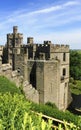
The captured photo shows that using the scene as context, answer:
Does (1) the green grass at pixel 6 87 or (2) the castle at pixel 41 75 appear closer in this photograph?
(1) the green grass at pixel 6 87

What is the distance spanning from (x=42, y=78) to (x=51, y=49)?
23.6 feet

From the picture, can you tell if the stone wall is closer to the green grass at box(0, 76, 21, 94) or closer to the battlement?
the battlement

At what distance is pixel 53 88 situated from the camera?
39219 mm

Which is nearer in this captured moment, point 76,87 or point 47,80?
point 47,80

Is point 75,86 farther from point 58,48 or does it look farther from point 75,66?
point 58,48

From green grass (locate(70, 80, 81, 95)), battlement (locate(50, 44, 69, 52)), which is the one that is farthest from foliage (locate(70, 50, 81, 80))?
battlement (locate(50, 44, 69, 52))

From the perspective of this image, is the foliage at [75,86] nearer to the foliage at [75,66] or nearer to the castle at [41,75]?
the foliage at [75,66]

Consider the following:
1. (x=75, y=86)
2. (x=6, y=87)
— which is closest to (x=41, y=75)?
(x=6, y=87)

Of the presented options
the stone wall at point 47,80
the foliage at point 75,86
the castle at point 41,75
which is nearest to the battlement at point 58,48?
the castle at point 41,75

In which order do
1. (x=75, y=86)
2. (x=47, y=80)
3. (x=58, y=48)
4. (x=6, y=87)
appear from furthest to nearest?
(x=75, y=86), (x=58, y=48), (x=47, y=80), (x=6, y=87)

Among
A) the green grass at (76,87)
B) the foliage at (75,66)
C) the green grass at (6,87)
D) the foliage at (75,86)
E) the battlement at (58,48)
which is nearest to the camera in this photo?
the green grass at (6,87)

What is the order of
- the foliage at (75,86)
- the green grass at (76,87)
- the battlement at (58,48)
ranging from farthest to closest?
the foliage at (75,86), the green grass at (76,87), the battlement at (58,48)

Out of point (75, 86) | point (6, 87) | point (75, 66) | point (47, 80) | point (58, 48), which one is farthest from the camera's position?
point (75, 66)

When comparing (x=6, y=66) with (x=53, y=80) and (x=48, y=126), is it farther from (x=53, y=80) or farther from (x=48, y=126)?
(x=48, y=126)
